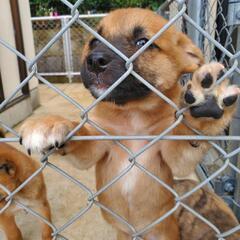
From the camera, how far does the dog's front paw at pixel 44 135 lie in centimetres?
131

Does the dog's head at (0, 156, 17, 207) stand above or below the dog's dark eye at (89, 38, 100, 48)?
below

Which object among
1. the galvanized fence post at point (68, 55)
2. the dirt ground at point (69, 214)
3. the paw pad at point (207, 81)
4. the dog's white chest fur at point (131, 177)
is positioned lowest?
the galvanized fence post at point (68, 55)

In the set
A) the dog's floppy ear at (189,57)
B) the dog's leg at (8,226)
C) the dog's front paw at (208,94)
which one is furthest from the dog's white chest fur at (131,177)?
the dog's leg at (8,226)

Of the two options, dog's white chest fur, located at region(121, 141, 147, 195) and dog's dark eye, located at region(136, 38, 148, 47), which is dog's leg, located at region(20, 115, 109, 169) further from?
dog's dark eye, located at region(136, 38, 148, 47)

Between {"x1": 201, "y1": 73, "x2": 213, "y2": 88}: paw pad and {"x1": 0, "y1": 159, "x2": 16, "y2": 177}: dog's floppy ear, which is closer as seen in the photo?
{"x1": 201, "y1": 73, "x2": 213, "y2": 88}: paw pad

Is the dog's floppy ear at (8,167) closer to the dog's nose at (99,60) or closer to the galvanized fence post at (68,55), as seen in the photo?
the dog's nose at (99,60)

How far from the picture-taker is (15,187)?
2.39 m

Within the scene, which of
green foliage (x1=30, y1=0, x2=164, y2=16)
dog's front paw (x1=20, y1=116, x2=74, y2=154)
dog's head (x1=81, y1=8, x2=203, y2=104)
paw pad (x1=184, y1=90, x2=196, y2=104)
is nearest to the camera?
paw pad (x1=184, y1=90, x2=196, y2=104)

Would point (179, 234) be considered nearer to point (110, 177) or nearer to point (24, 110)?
point (110, 177)

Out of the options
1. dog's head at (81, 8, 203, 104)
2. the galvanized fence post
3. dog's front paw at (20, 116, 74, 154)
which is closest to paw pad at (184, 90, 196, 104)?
dog's head at (81, 8, 203, 104)

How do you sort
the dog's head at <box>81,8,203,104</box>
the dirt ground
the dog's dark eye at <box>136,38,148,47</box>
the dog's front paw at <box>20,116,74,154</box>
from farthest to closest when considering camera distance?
the dirt ground
the dog's dark eye at <box>136,38,148,47</box>
the dog's head at <box>81,8,203,104</box>
the dog's front paw at <box>20,116,74,154</box>

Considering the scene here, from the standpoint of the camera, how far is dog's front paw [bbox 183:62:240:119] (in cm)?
114

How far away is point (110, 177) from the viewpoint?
1.88 metres

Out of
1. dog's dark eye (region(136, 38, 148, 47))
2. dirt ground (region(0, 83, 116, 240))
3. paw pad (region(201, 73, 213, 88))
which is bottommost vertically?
dirt ground (region(0, 83, 116, 240))
